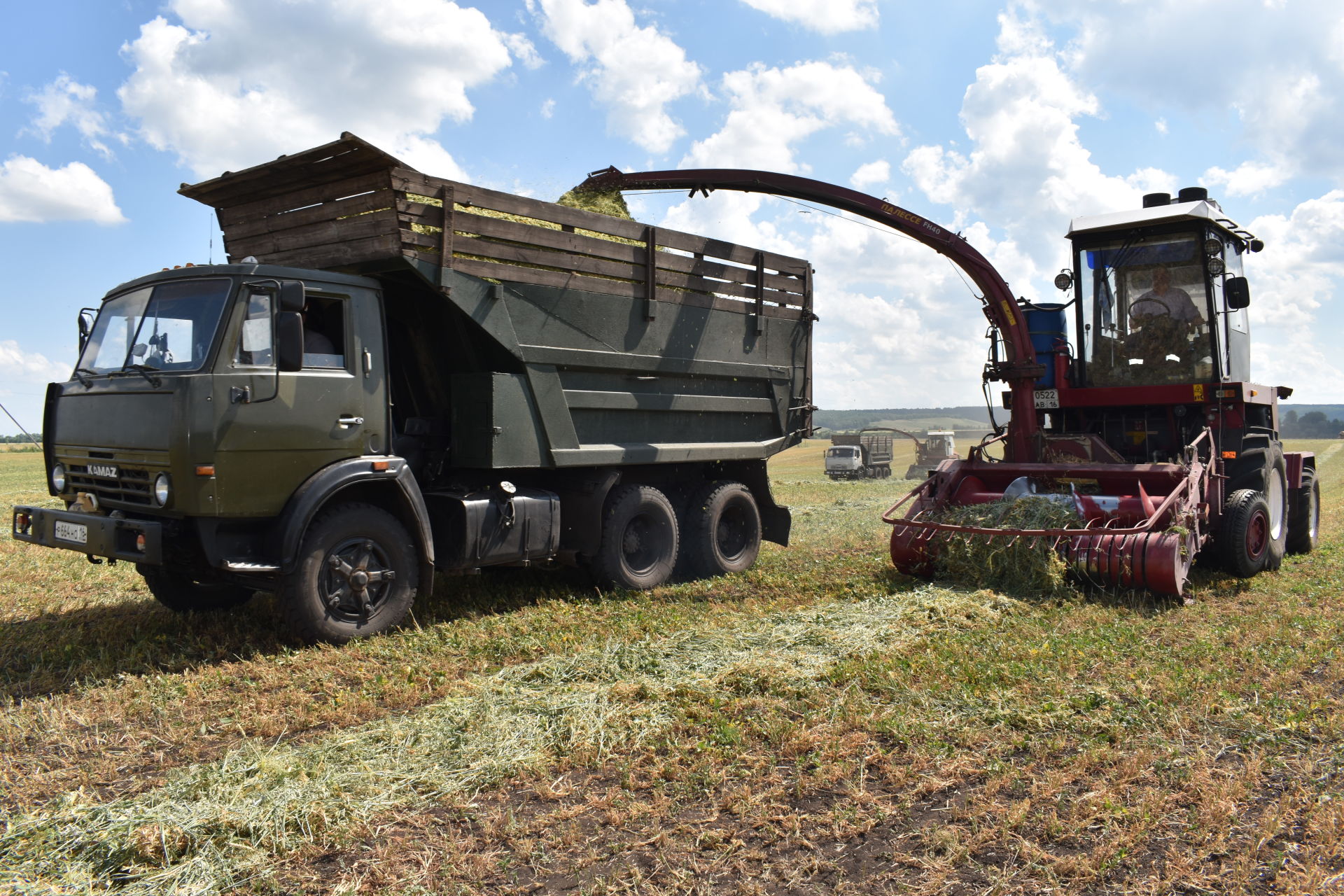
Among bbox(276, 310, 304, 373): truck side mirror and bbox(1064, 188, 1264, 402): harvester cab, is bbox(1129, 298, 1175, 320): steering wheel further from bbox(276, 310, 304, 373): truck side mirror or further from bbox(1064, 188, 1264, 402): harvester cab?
bbox(276, 310, 304, 373): truck side mirror

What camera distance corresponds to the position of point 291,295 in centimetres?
614

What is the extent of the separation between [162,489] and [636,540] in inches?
163

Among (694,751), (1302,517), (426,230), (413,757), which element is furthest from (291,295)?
(1302,517)

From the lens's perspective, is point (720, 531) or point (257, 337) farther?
point (720, 531)

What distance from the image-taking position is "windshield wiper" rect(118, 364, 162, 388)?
6.03 meters

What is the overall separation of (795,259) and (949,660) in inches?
224

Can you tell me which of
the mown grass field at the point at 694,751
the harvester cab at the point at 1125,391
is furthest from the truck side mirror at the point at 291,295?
the harvester cab at the point at 1125,391

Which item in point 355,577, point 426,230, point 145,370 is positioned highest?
point 426,230

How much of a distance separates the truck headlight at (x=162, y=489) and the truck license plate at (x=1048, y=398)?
7960 mm

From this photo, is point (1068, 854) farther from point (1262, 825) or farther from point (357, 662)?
point (357, 662)

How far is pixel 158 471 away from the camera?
595cm

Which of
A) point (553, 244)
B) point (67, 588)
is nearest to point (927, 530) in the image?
point (553, 244)

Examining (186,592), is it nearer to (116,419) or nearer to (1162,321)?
(116,419)

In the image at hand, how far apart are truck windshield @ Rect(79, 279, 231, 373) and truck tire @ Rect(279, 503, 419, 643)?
137cm
